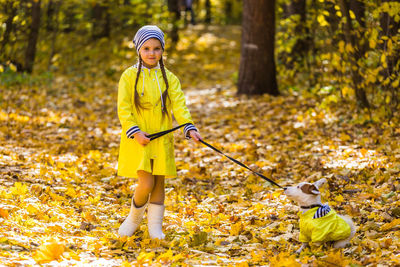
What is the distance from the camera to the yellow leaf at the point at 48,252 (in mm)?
3080

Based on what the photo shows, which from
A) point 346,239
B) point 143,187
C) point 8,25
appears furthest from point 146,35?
point 8,25

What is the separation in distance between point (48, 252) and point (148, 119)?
1.29 meters

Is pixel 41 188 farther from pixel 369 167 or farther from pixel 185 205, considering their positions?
pixel 369 167

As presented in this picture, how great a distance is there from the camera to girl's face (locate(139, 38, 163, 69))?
12.2ft

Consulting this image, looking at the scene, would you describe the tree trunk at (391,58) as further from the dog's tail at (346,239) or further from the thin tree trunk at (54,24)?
the thin tree trunk at (54,24)

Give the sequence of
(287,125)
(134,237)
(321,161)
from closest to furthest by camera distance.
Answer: (134,237)
(321,161)
(287,125)

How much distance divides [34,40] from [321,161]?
8.23m

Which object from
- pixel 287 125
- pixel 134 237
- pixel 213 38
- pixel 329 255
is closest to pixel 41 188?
pixel 134 237

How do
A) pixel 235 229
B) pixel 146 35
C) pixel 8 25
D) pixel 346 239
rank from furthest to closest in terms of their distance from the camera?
pixel 8 25 < pixel 235 229 < pixel 146 35 < pixel 346 239

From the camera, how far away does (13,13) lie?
886 cm

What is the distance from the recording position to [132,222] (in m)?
3.87

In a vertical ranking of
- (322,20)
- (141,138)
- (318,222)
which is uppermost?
(322,20)

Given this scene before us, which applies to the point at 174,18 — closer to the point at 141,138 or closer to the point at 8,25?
the point at 8,25

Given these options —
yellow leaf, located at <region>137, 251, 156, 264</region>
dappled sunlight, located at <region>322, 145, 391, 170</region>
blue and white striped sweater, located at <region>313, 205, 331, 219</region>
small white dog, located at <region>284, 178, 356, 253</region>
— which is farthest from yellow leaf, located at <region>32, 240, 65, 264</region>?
dappled sunlight, located at <region>322, 145, 391, 170</region>
